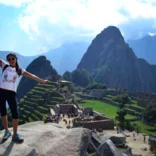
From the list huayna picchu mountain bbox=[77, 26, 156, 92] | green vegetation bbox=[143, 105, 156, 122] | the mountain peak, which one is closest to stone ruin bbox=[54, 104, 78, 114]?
green vegetation bbox=[143, 105, 156, 122]

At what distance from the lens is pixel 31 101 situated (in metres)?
52.6

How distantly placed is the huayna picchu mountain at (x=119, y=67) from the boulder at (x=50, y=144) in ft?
452

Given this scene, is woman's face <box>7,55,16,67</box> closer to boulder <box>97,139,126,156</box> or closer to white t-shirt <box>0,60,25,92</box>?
white t-shirt <box>0,60,25,92</box>

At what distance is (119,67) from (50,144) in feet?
496

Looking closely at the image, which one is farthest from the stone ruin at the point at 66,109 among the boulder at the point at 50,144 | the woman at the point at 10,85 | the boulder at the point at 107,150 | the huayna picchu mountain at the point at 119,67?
the huayna picchu mountain at the point at 119,67

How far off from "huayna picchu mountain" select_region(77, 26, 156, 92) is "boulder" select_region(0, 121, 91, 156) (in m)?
138

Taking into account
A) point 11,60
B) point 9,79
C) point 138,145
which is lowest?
point 138,145

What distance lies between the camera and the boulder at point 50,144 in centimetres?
504

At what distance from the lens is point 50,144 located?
17.8ft

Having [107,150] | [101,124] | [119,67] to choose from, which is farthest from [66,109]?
[119,67]

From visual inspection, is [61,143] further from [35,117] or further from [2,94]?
[35,117]

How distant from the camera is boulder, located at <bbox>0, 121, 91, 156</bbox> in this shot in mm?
5039

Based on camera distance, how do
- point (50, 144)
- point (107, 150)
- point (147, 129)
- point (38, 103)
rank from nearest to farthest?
point (50, 144)
point (107, 150)
point (147, 129)
point (38, 103)

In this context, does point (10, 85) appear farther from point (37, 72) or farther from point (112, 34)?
point (112, 34)
